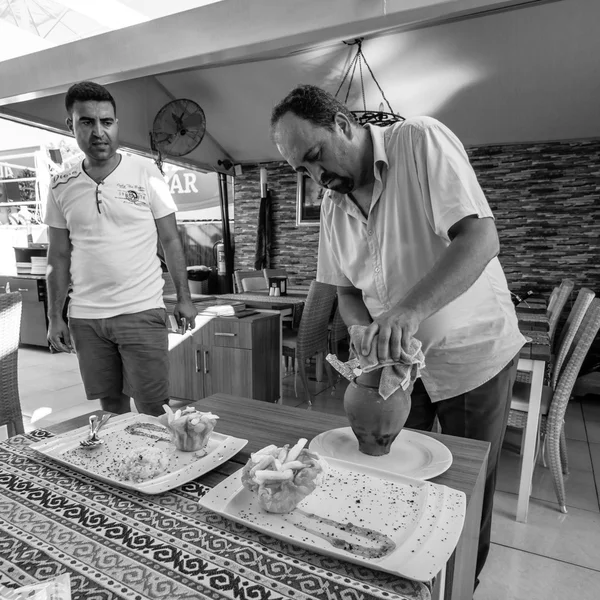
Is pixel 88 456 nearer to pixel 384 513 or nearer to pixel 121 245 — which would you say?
pixel 384 513

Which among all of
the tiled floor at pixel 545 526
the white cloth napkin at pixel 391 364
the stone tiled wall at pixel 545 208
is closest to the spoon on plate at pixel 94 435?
the white cloth napkin at pixel 391 364

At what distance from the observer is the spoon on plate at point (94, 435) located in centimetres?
94

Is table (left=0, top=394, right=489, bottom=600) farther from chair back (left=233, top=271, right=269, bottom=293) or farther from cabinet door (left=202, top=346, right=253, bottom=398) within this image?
chair back (left=233, top=271, right=269, bottom=293)

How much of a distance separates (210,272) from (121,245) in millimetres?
3866

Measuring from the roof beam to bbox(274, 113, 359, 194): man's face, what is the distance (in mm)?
1746

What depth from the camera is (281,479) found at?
700 mm

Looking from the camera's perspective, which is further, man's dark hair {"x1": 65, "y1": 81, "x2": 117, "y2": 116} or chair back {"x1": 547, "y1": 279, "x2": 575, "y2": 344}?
chair back {"x1": 547, "y1": 279, "x2": 575, "y2": 344}

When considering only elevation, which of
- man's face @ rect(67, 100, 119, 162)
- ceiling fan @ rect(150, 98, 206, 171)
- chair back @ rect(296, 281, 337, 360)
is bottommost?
chair back @ rect(296, 281, 337, 360)

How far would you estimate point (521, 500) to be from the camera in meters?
1.97

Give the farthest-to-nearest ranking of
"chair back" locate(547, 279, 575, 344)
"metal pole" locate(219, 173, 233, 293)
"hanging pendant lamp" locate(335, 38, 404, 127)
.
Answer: "metal pole" locate(219, 173, 233, 293) → "hanging pendant lamp" locate(335, 38, 404, 127) → "chair back" locate(547, 279, 575, 344)

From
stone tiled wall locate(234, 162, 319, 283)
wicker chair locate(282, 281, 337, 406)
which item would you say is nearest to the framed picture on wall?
stone tiled wall locate(234, 162, 319, 283)

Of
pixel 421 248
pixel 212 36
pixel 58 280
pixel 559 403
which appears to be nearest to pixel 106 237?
pixel 58 280

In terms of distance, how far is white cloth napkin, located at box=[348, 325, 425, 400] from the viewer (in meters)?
0.83

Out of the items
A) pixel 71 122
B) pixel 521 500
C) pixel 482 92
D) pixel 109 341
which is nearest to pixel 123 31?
pixel 71 122
